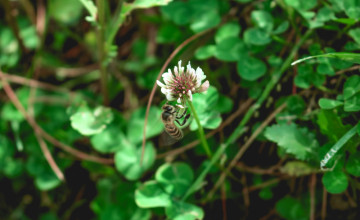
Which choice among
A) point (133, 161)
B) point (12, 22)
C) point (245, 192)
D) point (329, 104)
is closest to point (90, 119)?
point (133, 161)

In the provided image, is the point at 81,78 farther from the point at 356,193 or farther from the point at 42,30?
the point at 356,193

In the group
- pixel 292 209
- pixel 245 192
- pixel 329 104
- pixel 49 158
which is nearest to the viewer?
pixel 329 104

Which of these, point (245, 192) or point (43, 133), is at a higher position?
point (43, 133)

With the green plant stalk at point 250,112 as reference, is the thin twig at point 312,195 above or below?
below

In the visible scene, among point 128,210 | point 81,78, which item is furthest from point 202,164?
point 81,78

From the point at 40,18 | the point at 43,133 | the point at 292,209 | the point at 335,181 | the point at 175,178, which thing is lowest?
the point at 292,209

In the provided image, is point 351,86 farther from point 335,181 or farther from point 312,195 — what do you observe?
point 312,195

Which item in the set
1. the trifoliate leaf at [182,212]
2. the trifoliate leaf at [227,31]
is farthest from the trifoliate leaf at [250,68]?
the trifoliate leaf at [182,212]

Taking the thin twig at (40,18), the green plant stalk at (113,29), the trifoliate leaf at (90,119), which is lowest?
the trifoliate leaf at (90,119)

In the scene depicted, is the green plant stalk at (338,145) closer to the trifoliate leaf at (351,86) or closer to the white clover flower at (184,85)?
the trifoliate leaf at (351,86)
